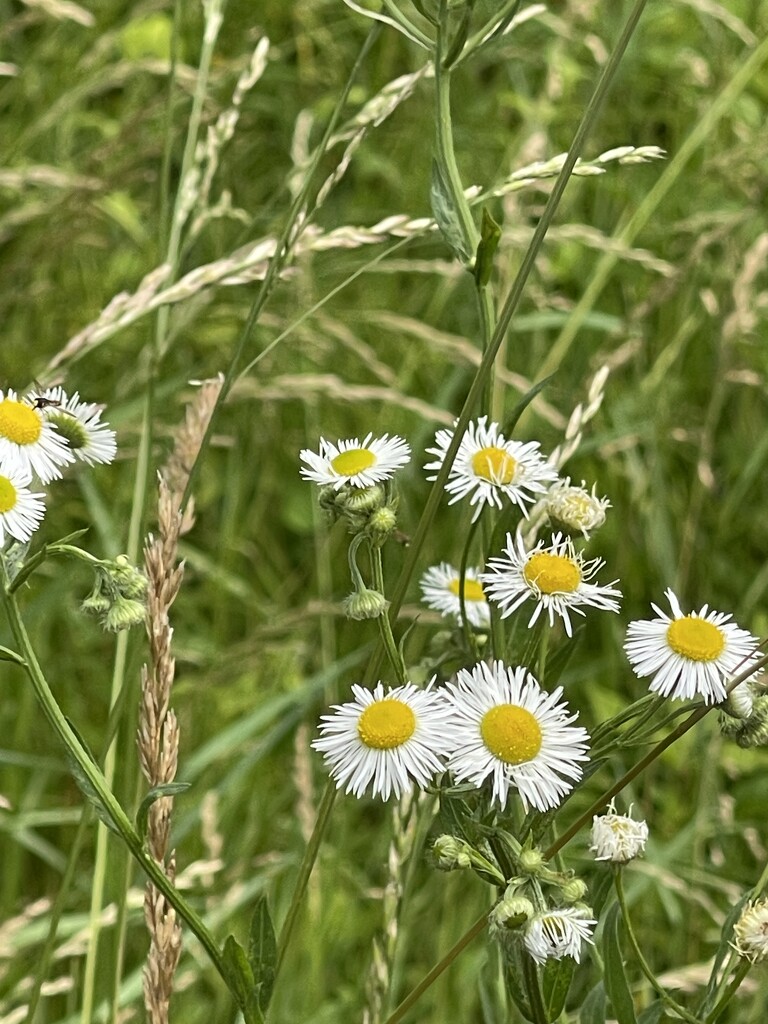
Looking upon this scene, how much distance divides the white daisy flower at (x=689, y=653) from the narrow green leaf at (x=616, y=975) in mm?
161

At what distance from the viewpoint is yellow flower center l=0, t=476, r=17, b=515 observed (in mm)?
747

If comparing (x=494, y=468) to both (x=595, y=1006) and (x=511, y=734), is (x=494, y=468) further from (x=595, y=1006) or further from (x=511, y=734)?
(x=595, y=1006)

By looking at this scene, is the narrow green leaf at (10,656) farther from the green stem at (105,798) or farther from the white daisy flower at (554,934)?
the white daisy flower at (554,934)

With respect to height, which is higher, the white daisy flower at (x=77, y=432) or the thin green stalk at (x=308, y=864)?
the white daisy flower at (x=77, y=432)

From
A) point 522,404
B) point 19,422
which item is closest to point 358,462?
point 522,404

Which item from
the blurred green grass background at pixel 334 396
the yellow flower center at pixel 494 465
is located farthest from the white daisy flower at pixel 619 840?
the blurred green grass background at pixel 334 396

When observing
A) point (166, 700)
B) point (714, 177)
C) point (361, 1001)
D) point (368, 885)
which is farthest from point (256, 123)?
point (166, 700)

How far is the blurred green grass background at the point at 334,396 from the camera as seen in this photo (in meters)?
1.55

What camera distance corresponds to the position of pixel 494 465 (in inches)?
32.5

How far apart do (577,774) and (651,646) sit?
0.10m

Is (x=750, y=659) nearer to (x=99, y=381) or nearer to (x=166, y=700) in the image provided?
(x=166, y=700)

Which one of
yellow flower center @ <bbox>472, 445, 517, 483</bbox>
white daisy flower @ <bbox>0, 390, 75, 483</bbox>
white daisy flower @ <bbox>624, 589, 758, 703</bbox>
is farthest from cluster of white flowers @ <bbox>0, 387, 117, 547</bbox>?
white daisy flower @ <bbox>624, 589, 758, 703</bbox>

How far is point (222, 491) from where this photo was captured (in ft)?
6.93

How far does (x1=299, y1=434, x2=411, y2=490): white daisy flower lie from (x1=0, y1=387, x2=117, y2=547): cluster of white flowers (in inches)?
5.4
